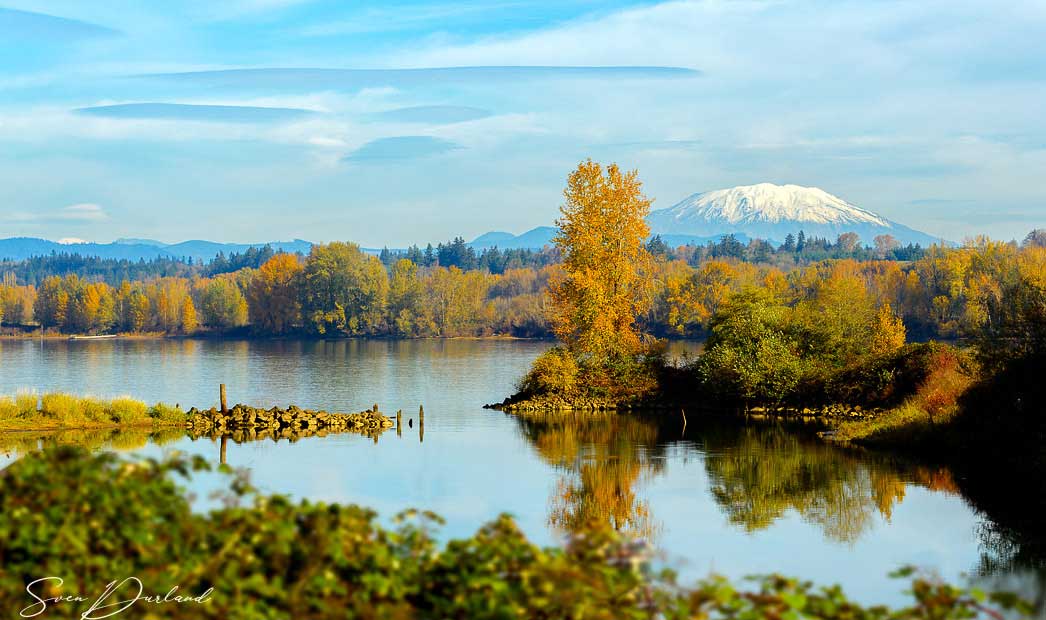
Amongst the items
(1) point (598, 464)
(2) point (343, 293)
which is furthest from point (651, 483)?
(2) point (343, 293)

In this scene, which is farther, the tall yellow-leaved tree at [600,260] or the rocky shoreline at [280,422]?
the tall yellow-leaved tree at [600,260]

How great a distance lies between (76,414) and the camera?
40.1 m

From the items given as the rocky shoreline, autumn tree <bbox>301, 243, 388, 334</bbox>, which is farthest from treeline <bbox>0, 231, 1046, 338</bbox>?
the rocky shoreline

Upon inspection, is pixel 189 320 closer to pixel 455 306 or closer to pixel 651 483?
pixel 455 306

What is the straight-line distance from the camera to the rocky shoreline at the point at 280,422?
1650 inches

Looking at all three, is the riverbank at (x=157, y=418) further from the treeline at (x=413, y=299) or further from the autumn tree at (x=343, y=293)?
the autumn tree at (x=343, y=293)

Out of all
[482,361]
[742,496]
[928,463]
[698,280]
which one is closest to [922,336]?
[698,280]

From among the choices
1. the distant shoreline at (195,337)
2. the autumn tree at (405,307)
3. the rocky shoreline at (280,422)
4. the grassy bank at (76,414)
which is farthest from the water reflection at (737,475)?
the autumn tree at (405,307)

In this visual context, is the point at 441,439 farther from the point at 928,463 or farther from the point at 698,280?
the point at 698,280

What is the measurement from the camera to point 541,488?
28547mm

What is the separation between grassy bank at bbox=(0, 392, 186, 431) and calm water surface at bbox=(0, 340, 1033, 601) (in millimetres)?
4048

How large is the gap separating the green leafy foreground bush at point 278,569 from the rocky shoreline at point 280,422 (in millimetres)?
34205

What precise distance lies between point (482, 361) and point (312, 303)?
55.7m

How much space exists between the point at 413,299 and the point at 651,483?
112m
